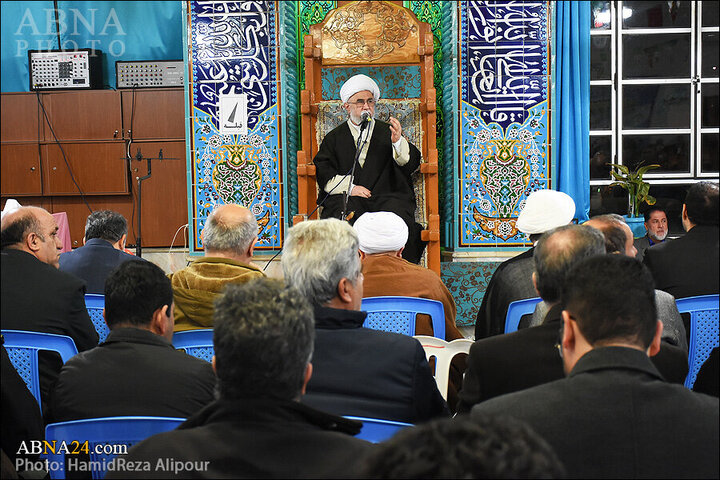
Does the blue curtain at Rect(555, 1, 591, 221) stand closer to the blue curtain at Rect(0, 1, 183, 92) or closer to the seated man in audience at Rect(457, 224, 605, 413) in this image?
the blue curtain at Rect(0, 1, 183, 92)

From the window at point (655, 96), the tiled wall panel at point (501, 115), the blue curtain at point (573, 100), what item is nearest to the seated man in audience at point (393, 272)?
the tiled wall panel at point (501, 115)

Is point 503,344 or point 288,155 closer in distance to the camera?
point 503,344

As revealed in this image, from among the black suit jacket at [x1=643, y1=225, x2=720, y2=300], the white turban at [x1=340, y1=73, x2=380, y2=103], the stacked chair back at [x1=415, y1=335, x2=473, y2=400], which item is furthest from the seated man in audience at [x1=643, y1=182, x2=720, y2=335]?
the white turban at [x1=340, y1=73, x2=380, y2=103]

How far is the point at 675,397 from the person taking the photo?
1.16 meters

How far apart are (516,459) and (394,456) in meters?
0.10

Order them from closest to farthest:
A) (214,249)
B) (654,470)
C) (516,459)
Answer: (516,459) < (654,470) < (214,249)

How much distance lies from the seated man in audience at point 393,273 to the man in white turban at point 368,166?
186 cm

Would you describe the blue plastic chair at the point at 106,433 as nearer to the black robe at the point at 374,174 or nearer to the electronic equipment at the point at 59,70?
the black robe at the point at 374,174

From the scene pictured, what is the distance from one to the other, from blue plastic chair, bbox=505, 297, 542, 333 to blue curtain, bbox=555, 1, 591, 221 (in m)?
3.38

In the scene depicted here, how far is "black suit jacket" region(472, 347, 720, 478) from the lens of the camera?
1.12 metres

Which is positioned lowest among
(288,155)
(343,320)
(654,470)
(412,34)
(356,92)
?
(654,470)

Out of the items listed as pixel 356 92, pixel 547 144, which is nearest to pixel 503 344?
pixel 356 92

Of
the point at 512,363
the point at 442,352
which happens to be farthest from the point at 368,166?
the point at 512,363

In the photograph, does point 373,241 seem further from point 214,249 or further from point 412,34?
point 412,34
